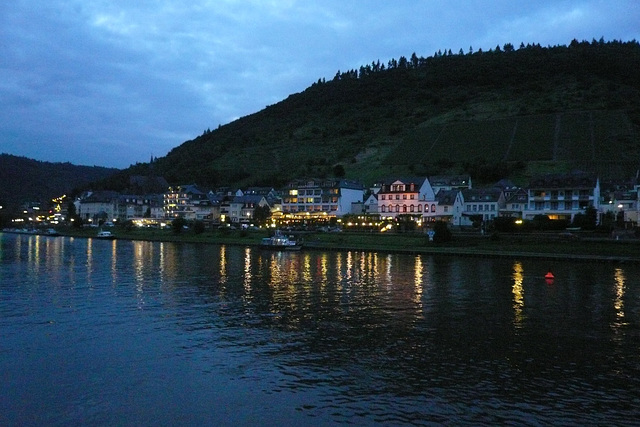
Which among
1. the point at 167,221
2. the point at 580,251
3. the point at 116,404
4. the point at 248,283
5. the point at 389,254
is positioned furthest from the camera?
the point at 167,221

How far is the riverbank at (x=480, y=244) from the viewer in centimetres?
6259

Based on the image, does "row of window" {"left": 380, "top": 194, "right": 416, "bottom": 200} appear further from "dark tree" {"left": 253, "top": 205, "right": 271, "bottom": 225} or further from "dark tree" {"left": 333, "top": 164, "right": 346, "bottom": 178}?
"dark tree" {"left": 333, "top": 164, "right": 346, "bottom": 178}

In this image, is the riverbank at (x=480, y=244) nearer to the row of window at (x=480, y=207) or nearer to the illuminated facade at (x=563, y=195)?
the illuminated facade at (x=563, y=195)

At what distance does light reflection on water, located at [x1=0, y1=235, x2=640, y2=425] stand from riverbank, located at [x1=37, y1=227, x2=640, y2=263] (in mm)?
19329

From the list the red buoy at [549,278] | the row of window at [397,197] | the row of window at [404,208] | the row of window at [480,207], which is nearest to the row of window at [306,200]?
the row of window at [397,197]

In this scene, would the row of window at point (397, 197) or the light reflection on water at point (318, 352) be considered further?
the row of window at point (397, 197)

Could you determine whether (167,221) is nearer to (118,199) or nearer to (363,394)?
(118,199)

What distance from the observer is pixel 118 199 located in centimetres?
17350

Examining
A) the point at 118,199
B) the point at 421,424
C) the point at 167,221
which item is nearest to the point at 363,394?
the point at 421,424

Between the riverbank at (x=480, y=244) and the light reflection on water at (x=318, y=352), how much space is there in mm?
19329

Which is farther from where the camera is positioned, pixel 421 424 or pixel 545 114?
pixel 545 114

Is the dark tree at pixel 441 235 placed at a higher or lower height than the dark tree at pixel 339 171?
lower

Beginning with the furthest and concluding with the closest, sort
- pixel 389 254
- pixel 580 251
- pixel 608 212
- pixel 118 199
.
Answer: pixel 118 199, pixel 608 212, pixel 389 254, pixel 580 251

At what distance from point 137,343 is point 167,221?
138060mm
